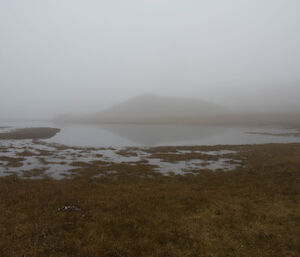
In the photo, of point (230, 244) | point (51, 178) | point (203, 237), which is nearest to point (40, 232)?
point (203, 237)

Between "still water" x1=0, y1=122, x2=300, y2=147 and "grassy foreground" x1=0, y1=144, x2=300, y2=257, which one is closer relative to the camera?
"grassy foreground" x1=0, y1=144, x2=300, y2=257

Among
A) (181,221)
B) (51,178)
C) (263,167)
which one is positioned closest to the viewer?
(181,221)

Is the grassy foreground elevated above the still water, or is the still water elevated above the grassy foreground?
the still water

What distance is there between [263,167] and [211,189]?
38.7ft

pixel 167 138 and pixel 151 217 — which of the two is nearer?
pixel 151 217

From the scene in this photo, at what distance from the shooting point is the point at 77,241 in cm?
927

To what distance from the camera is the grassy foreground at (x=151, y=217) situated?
29.0 ft

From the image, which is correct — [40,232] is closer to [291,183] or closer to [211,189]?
[211,189]

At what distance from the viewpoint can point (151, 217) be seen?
38.8ft

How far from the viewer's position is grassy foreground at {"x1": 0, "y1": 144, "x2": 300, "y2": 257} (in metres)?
8.84

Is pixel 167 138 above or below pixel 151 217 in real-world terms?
above

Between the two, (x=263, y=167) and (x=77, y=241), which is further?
(x=263, y=167)

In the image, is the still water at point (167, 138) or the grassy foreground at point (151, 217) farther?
the still water at point (167, 138)

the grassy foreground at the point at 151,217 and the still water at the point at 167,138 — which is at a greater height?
the still water at the point at 167,138
